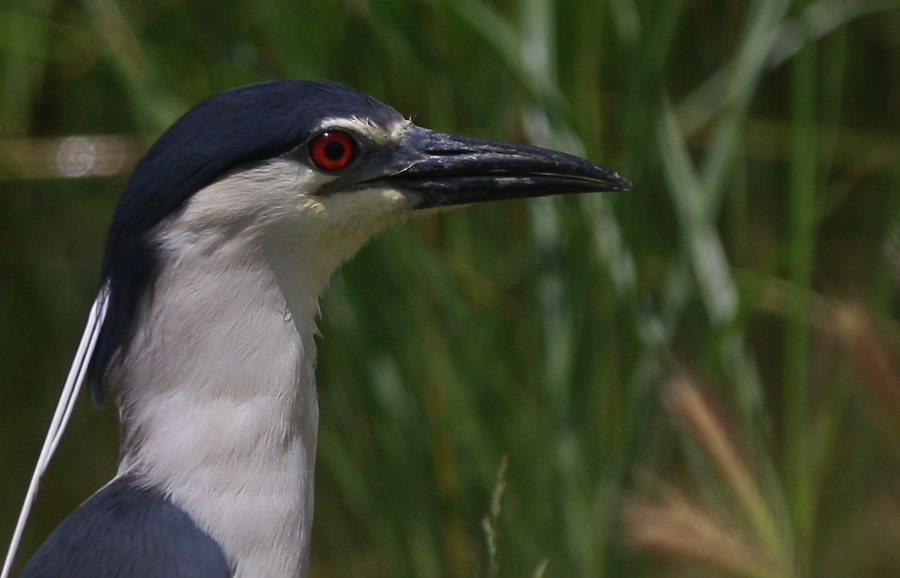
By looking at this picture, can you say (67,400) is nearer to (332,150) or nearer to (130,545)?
(130,545)

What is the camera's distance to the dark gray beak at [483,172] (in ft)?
5.15

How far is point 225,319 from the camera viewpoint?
1.43 m

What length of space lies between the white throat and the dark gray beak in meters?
0.18

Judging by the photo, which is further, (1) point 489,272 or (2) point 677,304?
(1) point 489,272

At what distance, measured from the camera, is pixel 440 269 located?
7.04ft

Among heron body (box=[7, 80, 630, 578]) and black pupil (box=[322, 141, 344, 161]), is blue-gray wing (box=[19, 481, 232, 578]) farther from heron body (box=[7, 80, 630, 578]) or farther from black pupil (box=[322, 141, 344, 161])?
black pupil (box=[322, 141, 344, 161])

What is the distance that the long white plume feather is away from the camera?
4.22ft

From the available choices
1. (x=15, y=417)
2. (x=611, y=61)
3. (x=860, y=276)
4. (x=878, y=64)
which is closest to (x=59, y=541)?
A: (x=611, y=61)

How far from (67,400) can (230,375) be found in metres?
0.21

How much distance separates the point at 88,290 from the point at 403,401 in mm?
1925

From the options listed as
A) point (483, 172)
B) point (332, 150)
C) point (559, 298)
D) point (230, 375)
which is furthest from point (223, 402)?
point (559, 298)

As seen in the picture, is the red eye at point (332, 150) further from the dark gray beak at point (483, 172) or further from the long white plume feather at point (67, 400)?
the long white plume feather at point (67, 400)

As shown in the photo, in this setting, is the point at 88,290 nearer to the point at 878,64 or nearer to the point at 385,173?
the point at 385,173

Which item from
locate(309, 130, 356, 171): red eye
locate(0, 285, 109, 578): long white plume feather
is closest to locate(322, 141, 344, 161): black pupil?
locate(309, 130, 356, 171): red eye
